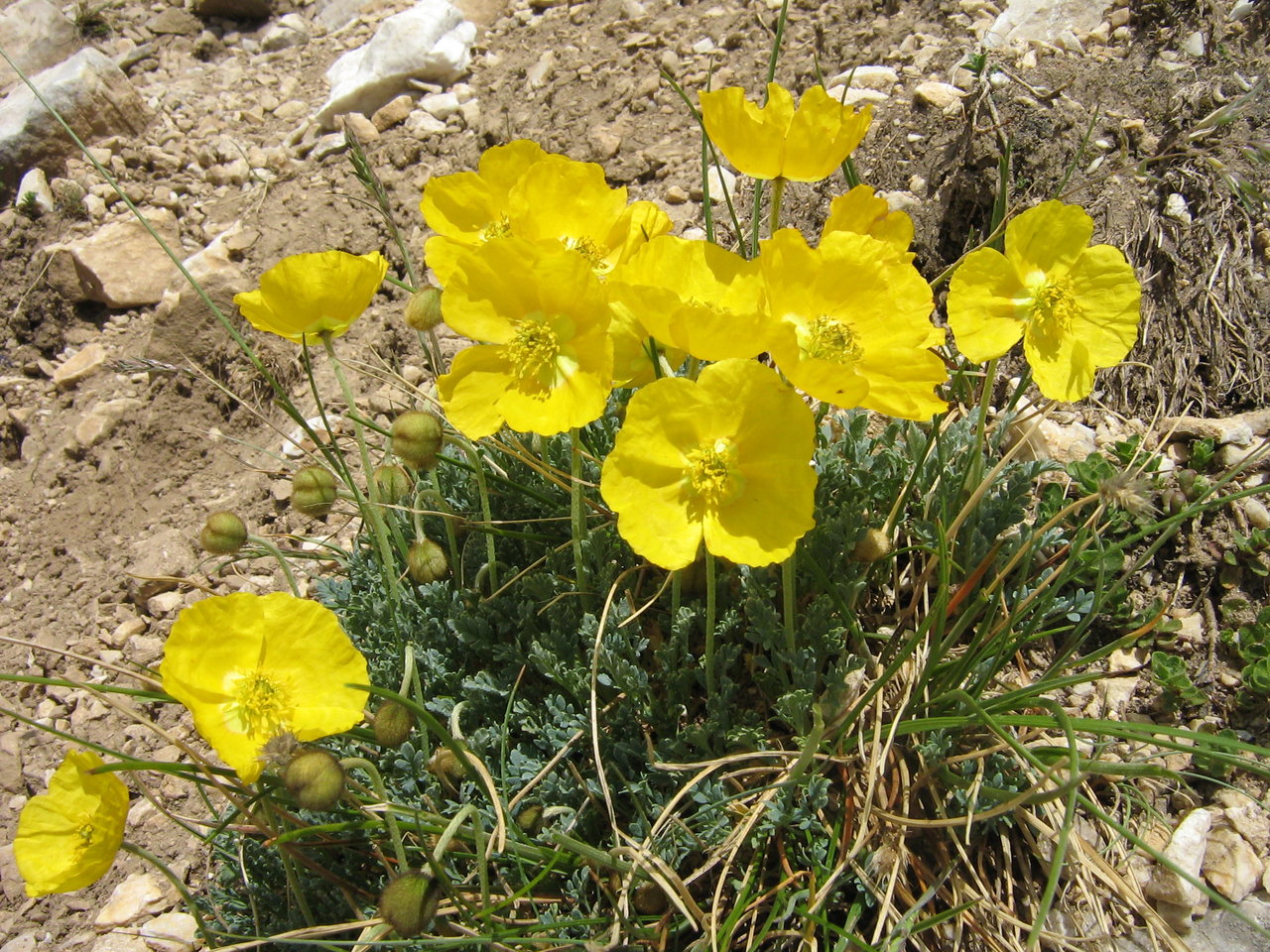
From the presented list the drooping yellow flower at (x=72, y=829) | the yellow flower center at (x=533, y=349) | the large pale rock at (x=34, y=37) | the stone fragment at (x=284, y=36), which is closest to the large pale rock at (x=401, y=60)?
the stone fragment at (x=284, y=36)

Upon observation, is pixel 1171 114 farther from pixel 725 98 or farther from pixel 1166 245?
pixel 725 98

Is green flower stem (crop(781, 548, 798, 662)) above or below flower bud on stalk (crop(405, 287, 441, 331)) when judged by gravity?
below

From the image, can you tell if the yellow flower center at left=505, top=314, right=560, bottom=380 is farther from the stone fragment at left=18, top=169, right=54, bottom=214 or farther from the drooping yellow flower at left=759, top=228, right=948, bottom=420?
the stone fragment at left=18, top=169, right=54, bottom=214

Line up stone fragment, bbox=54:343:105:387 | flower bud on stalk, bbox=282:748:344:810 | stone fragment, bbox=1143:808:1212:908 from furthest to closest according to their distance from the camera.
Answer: stone fragment, bbox=54:343:105:387, stone fragment, bbox=1143:808:1212:908, flower bud on stalk, bbox=282:748:344:810

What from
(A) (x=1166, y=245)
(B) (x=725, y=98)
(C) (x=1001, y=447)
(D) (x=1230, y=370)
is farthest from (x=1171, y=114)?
(B) (x=725, y=98)

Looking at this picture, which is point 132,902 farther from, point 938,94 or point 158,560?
point 938,94

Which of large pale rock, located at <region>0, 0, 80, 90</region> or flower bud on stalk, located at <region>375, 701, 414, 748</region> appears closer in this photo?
flower bud on stalk, located at <region>375, 701, 414, 748</region>

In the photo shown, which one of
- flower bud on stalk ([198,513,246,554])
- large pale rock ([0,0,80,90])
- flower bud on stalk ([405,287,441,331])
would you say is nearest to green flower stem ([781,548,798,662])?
flower bud on stalk ([405,287,441,331])

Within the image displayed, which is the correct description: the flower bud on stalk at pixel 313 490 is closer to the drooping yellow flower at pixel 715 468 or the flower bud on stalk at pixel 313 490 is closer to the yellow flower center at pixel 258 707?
the yellow flower center at pixel 258 707
